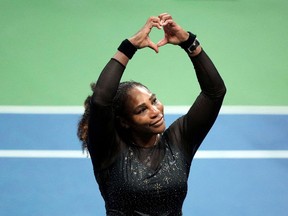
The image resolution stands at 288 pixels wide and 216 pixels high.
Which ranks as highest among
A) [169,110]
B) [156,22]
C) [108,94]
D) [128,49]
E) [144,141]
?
[156,22]

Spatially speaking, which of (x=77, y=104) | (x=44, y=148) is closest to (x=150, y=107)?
(x=44, y=148)

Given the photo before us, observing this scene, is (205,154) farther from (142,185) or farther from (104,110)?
(104,110)

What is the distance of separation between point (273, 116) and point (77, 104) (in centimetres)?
194

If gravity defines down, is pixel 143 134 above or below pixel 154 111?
below

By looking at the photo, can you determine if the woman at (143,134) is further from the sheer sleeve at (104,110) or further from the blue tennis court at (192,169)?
the blue tennis court at (192,169)

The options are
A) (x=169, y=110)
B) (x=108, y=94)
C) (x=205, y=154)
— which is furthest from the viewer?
(x=169, y=110)

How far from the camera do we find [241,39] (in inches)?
279

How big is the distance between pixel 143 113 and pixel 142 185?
349 millimetres

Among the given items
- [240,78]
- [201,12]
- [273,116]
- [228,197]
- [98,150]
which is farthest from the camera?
[201,12]

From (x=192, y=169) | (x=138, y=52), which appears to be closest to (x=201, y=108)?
(x=192, y=169)

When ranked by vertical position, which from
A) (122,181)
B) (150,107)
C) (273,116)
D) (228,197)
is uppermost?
(150,107)

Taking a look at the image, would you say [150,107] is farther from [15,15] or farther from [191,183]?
[15,15]

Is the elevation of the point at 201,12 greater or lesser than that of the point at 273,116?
greater

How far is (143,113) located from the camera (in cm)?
289
